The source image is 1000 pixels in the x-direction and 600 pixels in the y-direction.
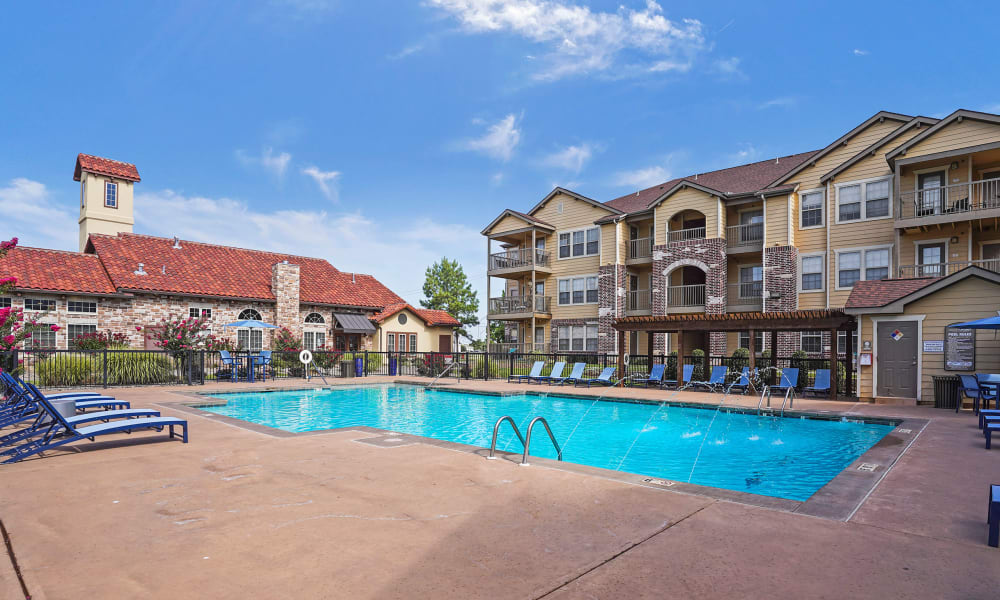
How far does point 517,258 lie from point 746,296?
40.8ft

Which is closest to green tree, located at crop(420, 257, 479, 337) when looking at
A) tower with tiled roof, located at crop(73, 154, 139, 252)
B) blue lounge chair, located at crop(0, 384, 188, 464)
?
tower with tiled roof, located at crop(73, 154, 139, 252)

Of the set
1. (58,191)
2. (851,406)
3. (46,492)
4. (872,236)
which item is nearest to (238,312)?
(58,191)

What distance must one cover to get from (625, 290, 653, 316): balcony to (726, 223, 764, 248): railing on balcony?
4667 mm

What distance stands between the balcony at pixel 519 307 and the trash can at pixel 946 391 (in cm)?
1785

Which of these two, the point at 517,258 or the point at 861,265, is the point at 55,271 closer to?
the point at 517,258

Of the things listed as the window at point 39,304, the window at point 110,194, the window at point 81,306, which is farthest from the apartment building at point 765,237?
the window at point 110,194

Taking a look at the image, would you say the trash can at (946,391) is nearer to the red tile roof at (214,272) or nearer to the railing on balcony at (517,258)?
the railing on balcony at (517,258)

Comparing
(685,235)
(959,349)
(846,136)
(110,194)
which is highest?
(846,136)

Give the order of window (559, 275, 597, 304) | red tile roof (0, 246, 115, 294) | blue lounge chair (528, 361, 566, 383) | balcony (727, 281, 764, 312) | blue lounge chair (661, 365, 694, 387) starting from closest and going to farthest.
A: 1. blue lounge chair (661, 365, 694, 387)
2. blue lounge chair (528, 361, 566, 383)
3. red tile roof (0, 246, 115, 294)
4. balcony (727, 281, 764, 312)
5. window (559, 275, 597, 304)

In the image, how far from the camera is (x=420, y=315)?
107 ft

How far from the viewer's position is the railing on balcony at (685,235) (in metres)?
24.8

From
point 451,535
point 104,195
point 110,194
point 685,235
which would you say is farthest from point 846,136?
point 104,195

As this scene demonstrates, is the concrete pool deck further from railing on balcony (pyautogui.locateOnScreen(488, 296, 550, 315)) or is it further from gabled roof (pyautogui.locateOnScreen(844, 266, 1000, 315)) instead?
railing on balcony (pyautogui.locateOnScreen(488, 296, 550, 315))

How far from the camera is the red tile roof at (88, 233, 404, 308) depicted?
25.4 meters
